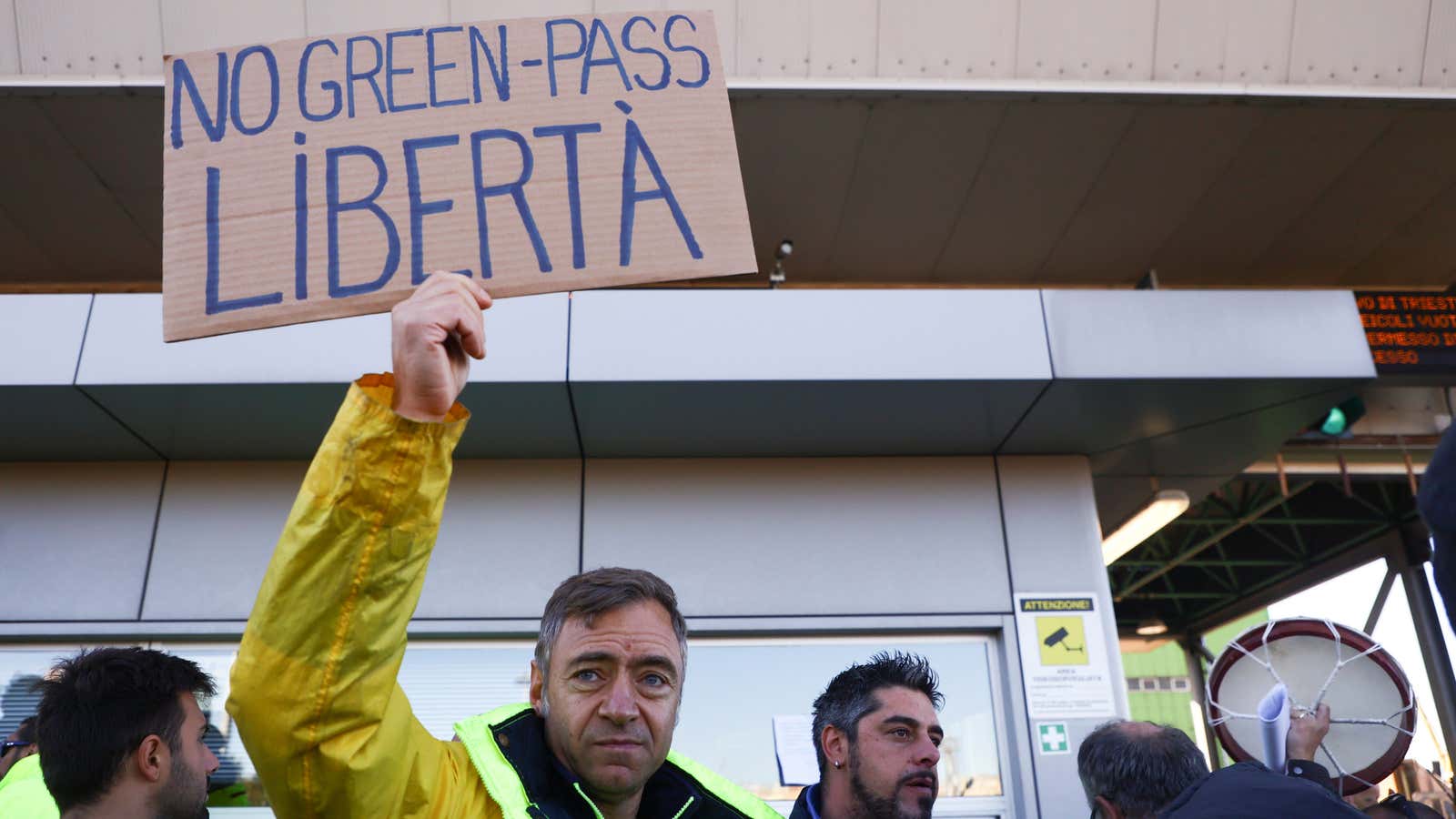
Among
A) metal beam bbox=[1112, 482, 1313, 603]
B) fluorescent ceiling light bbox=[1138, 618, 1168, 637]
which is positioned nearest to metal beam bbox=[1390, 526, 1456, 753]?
metal beam bbox=[1112, 482, 1313, 603]

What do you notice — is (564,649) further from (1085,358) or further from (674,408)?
(1085,358)

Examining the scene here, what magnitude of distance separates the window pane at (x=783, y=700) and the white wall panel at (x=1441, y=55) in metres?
3.31

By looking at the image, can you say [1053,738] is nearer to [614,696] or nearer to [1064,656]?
[1064,656]

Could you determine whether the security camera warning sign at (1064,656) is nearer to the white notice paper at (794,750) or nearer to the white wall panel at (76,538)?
the white notice paper at (794,750)

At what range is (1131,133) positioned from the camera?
5.00 meters

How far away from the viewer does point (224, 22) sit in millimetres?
4691

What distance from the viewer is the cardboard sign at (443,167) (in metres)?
1.79

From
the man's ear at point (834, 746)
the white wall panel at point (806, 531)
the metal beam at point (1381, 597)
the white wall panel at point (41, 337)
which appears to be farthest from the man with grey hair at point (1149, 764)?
the metal beam at point (1381, 597)

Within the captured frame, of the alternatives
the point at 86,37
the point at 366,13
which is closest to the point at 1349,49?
the point at 366,13

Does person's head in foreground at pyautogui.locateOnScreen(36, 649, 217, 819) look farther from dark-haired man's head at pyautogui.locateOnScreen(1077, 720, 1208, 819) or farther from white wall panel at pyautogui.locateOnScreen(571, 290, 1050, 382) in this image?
dark-haired man's head at pyautogui.locateOnScreen(1077, 720, 1208, 819)

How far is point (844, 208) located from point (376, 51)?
12.1ft

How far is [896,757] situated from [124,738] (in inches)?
77.5

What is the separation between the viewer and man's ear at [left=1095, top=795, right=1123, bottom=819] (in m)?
2.94

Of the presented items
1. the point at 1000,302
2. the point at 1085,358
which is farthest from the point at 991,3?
the point at 1085,358
